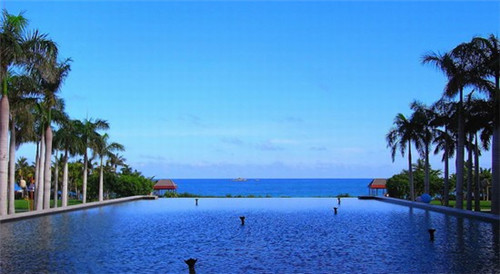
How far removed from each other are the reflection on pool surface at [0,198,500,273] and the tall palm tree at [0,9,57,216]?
332 centimetres

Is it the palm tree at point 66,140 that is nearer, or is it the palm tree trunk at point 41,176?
the palm tree trunk at point 41,176

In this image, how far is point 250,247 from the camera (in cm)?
1638

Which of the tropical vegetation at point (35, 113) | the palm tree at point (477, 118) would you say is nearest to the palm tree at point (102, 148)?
the tropical vegetation at point (35, 113)

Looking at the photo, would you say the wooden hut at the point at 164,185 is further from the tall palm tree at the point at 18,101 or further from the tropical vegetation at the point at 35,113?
the tall palm tree at the point at 18,101

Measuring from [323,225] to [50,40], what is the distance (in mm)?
16454

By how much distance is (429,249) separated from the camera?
15578mm

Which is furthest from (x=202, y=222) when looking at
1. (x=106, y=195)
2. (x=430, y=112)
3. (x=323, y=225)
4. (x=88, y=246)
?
(x=106, y=195)

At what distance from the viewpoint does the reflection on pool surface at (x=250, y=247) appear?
12703 mm

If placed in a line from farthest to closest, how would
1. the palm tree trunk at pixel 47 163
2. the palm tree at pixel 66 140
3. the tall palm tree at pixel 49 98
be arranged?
the palm tree at pixel 66 140, the palm tree trunk at pixel 47 163, the tall palm tree at pixel 49 98

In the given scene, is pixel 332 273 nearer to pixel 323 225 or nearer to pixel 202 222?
pixel 323 225

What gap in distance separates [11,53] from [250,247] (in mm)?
15703

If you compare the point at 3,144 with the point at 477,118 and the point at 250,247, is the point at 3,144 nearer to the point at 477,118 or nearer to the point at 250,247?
the point at 250,247

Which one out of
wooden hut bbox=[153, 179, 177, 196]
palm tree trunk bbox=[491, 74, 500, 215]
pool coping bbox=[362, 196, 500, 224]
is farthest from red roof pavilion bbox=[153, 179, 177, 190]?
palm tree trunk bbox=[491, 74, 500, 215]

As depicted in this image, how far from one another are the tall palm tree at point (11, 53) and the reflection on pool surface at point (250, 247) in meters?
3.32
